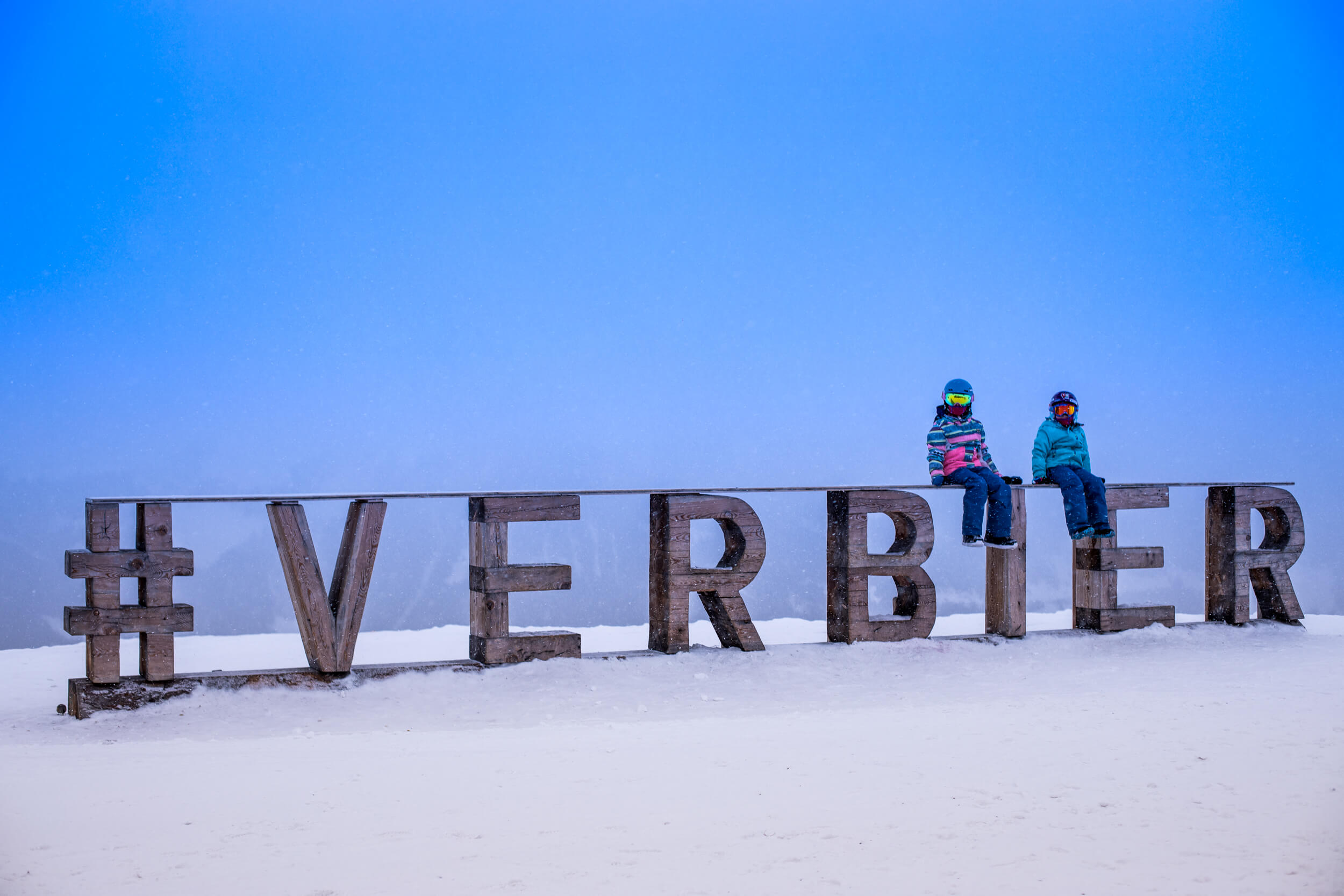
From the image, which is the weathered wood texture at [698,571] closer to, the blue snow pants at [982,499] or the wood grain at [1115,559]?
the blue snow pants at [982,499]


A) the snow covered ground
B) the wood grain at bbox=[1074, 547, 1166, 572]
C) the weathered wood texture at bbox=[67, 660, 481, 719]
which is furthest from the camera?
the wood grain at bbox=[1074, 547, 1166, 572]

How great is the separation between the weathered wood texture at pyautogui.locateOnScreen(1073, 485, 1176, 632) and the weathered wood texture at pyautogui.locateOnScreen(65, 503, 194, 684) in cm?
642

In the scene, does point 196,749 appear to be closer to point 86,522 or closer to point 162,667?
point 162,667

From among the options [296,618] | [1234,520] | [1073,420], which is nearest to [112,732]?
[296,618]

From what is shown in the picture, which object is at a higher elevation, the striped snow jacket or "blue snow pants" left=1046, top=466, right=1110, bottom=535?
the striped snow jacket

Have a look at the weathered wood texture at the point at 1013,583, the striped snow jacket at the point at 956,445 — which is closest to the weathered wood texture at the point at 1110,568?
the weathered wood texture at the point at 1013,583

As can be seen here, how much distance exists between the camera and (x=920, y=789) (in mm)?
4352

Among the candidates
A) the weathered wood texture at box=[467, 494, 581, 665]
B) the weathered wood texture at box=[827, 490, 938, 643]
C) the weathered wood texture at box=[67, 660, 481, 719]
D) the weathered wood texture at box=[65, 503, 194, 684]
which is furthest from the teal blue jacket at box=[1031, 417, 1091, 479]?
the weathered wood texture at box=[65, 503, 194, 684]

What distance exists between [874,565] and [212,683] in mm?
4373

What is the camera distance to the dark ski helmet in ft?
27.1

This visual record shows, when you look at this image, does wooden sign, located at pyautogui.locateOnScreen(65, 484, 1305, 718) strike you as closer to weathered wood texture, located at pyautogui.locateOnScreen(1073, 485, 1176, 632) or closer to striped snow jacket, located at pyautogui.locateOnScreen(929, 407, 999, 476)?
weathered wood texture, located at pyautogui.locateOnScreen(1073, 485, 1176, 632)

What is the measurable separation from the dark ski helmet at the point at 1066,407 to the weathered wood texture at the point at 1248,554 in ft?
5.75

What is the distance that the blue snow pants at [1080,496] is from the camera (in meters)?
8.20

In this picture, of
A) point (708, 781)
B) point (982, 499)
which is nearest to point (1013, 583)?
point (982, 499)
